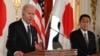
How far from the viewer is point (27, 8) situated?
3.88 metres

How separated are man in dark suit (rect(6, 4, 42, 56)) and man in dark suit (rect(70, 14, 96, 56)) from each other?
1121 mm

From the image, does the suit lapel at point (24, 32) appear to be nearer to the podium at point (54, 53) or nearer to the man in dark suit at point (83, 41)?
the podium at point (54, 53)

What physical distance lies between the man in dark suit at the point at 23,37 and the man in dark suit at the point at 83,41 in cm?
112

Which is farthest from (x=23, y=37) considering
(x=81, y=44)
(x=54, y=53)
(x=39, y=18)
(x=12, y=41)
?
(x=81, y=44)

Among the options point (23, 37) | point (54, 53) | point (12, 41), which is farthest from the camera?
point (23, 37)

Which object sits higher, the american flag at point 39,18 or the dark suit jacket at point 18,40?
the american flag at point 39,18

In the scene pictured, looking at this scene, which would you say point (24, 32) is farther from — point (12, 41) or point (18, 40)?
point (12, 41)

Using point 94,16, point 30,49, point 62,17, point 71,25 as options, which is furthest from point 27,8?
point 94,16

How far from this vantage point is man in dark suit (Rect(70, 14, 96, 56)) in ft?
15.9

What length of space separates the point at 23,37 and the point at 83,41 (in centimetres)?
157

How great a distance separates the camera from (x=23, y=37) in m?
3.78

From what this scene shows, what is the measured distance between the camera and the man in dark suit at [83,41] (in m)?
4.84

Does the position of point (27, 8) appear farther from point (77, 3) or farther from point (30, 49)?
point (77, 3)

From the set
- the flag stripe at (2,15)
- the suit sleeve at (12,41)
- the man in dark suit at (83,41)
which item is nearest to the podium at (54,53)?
the suit sleeve at (12,41)
